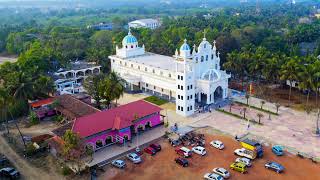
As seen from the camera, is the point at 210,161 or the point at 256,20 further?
the point at 256,20

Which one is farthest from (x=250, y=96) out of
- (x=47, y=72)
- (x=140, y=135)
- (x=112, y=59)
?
(x=47, y=72)

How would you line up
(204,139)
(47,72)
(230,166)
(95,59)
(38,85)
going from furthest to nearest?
(95,59)
(47,72)
(38,85)
(204,139)
(230,166)

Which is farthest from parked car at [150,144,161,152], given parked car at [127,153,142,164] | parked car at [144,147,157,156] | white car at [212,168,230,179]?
white car at [212,168,230,179]

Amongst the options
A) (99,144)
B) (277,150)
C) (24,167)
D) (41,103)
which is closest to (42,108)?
(41,103)

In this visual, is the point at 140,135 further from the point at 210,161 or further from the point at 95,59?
the point at 95,59

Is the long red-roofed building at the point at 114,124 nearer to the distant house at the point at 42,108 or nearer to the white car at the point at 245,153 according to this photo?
the distant house at the point at 42,108

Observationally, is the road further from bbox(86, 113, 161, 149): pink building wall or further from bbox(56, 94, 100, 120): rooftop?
bbox(56, 94, 100, 120): rooftop
